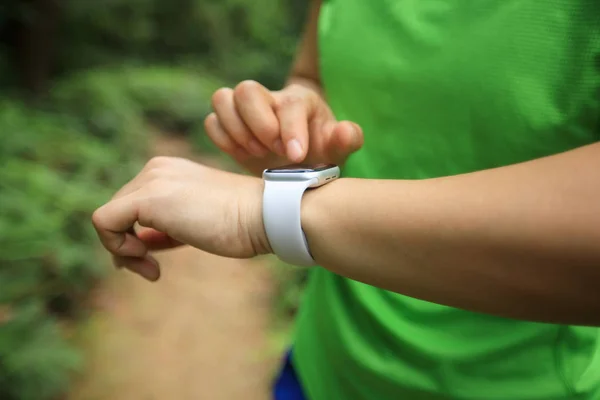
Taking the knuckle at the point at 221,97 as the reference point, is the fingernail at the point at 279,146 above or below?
below

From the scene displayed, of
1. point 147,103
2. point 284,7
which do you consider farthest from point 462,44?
point 284,7

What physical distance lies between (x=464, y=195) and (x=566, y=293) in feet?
0.30

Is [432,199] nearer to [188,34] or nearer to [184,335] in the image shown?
[184,335]

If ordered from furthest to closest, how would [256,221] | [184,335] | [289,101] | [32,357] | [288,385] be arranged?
[184,335] < [32,357] < [288,385] < [289,101] < [256,221]

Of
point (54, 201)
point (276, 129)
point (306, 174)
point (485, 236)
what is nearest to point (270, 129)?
point (276, 129)

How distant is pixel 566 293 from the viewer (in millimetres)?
341

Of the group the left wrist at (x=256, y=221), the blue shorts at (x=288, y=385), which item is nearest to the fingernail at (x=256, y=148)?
the left wrist at (x=256, y=221)

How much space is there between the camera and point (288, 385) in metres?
0.76

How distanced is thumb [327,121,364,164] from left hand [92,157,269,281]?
0.09m

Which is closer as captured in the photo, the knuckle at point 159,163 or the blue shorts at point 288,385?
the knuckle at point 159,163

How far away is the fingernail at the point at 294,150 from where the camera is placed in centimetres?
48

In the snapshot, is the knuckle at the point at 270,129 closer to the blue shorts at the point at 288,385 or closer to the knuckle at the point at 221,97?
the knuckle at the point at 221,97

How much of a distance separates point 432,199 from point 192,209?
21cm

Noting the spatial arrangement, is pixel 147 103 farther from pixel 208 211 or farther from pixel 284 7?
pixel 208 211
